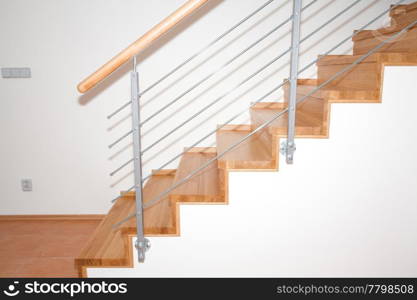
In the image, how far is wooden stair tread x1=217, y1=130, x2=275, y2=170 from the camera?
1567 mm

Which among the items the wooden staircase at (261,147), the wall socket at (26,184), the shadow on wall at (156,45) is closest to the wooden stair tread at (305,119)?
the wooden staircase at (261,147)

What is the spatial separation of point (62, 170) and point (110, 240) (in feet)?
4.43

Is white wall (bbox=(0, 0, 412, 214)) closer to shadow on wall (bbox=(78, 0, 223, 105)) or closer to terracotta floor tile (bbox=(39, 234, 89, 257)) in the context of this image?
shadow on wall (bbox=(78, 0, 223, 105))

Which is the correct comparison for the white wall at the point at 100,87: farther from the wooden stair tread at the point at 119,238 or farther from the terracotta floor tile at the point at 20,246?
the wooden stair tread at the point at 119,238

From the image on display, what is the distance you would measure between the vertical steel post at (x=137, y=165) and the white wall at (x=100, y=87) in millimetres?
1221

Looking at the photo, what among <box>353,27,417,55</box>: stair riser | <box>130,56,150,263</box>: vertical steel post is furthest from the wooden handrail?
<box>353,27,417,55</box>: stair riser

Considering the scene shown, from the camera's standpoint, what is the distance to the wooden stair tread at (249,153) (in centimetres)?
157

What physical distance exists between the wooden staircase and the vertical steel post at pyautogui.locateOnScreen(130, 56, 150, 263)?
49 mm

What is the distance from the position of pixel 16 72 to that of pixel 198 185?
204 cm

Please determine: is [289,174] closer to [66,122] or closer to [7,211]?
[66,122]

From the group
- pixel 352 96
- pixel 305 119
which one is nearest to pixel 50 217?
pixel 305 119

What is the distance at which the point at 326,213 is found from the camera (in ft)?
5.41

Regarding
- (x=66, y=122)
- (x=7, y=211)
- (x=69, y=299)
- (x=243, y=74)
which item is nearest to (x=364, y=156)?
(x=243, y=74)

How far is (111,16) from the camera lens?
2602 mm
